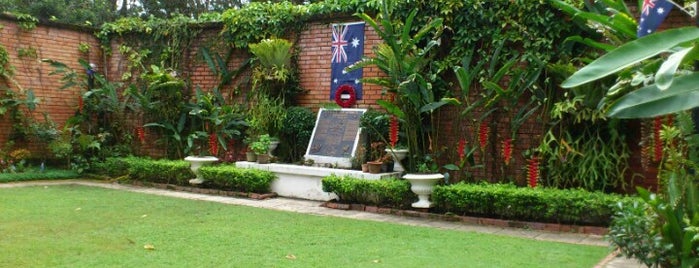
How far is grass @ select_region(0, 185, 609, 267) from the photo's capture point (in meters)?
4.12

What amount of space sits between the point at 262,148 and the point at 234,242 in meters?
3.45

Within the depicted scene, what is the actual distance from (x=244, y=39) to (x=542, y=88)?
4.73m

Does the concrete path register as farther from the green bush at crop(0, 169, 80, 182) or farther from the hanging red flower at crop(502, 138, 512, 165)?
the hanging red flower at crop(502, 138, 512, 165)

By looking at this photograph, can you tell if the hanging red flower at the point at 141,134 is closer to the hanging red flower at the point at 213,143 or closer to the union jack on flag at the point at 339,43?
the hanging red flower at the point at 213,143

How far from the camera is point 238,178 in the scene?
7.80 m

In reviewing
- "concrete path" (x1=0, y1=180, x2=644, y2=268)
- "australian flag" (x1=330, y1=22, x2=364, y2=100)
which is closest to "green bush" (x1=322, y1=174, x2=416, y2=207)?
"concrete path" (x1=0, y1=180, x2=644, y2=268)

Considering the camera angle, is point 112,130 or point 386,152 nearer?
point 386,152

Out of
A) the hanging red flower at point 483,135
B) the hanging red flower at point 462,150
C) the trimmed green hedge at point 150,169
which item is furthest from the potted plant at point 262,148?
the hanging red flower at point 483,135

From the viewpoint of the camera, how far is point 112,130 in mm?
10492

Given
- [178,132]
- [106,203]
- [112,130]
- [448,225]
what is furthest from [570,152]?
[112,130]

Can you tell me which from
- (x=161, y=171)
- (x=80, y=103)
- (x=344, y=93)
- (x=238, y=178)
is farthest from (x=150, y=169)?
(x=344, y=93)

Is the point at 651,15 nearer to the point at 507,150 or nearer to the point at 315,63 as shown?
the point at 507,150

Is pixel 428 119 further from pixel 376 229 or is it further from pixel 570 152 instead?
pixel 376 229

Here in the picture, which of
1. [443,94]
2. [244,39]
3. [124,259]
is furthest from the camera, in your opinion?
[244,39]
